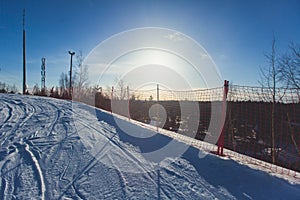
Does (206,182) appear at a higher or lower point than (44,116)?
lower

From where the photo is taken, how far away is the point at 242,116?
7.78m

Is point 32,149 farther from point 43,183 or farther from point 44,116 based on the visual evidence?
point 44,116

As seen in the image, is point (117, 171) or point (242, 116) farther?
point (242, 116)

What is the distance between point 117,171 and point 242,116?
6.28m

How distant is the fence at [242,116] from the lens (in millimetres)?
4992

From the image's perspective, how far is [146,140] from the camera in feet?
16.9

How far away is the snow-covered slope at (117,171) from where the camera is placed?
258 centimetres

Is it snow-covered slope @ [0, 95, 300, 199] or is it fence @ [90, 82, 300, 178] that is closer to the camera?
snow-covered slope @ [0, 95, 300, 199]

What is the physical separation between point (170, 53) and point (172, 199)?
6.21m

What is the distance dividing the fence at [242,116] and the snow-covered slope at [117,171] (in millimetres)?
919

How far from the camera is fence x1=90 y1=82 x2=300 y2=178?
16.4 feet

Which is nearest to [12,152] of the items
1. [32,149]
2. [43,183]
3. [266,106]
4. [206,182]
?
[32,149]

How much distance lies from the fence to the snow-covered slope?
919 mm

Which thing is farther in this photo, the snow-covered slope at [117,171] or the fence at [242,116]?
the fence at [242,116]
